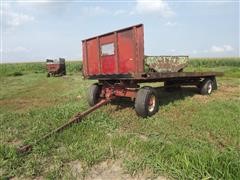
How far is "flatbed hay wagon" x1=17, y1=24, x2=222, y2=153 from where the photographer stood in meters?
7.75

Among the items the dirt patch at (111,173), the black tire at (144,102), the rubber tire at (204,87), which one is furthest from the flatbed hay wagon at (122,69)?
the dirt patch at (111,173)

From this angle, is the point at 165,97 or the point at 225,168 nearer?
the point at 225,168

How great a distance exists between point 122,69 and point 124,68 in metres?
0.11

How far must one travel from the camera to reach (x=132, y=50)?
26.0 ft

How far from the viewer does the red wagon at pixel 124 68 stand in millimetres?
7785

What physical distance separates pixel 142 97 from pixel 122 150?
262 cm

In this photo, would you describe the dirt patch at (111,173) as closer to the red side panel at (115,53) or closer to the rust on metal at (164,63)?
the red side panel at (115,53)

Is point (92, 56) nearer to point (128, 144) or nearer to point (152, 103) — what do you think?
point (152, 103)

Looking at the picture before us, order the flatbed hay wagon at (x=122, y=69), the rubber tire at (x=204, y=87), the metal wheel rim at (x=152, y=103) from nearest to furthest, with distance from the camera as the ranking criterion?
the flatbed hay wagon at (x=122, y=69)
the metal wheel rim at (x=152, y=103)
the rubber tire at (x=204, y=87)

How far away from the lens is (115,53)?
27.8 feet

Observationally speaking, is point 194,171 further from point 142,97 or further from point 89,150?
point 142,97

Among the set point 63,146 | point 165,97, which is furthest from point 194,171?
point 165,97

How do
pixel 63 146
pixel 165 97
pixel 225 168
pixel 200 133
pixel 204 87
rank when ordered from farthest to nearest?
pixel 204 87 < pixel 165 97 < pixel 200 133 < pixel 63 146 < pixel 225 168

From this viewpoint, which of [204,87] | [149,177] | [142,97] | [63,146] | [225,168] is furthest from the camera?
[204,87]
